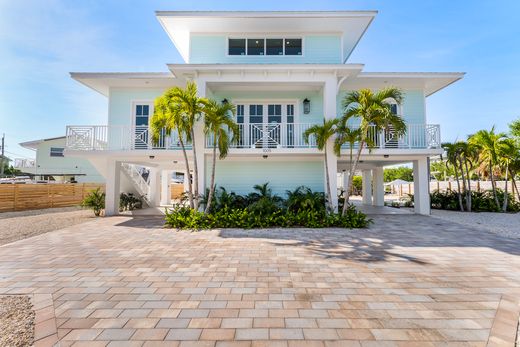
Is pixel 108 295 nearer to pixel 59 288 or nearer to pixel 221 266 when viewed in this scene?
pixel 59 288

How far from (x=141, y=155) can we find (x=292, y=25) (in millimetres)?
8919

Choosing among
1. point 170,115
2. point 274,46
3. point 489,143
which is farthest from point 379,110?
point 489,143

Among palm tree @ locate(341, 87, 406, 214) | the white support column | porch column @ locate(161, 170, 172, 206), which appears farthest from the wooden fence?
the white support column

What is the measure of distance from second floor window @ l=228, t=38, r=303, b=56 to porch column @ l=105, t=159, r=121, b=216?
7807 mm

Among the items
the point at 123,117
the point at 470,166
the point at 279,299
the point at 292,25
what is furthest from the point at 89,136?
the point at 470,166

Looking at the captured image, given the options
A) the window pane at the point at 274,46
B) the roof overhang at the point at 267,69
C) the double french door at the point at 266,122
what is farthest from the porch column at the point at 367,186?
the window pane at the point at 274,46

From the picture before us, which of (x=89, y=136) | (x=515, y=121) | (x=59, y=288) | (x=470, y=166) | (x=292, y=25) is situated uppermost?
(x=292, y=25)

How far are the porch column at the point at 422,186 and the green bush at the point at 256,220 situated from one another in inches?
194

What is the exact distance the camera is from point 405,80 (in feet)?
37.0

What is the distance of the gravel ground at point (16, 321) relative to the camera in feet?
8.46

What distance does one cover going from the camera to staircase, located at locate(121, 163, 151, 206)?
45.8 feet

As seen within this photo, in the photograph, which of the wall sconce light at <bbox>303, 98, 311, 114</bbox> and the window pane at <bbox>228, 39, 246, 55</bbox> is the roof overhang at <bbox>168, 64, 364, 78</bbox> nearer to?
the wall sconce light at <bbox>303, 98, 311, 114</bbox>

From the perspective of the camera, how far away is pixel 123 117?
1200 centimetres

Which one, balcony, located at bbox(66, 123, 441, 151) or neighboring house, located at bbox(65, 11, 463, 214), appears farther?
balcony, located at bbox(66, 123, 441, 151)
